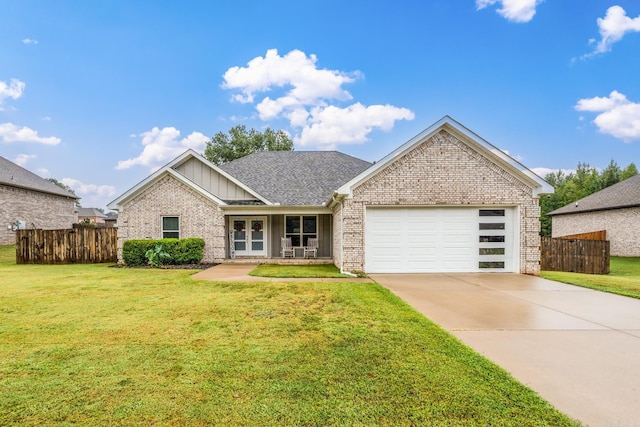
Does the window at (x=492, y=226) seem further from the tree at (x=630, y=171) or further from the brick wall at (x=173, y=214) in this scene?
the tree at (x=630, y=171)

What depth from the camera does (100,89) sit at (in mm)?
19297

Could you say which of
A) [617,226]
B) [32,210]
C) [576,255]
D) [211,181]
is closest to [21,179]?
[32,210]

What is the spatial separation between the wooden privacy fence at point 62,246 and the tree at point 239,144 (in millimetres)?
20512

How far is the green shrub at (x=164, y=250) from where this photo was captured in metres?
13.0

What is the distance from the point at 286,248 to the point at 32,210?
2217 centimetres

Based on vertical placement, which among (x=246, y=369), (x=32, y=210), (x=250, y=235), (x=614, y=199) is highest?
(x=614, y=199)

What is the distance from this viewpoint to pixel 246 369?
3342mm

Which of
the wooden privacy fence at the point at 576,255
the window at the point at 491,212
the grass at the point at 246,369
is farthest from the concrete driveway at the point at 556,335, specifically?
the wooden privacy fence at the point at 576,255

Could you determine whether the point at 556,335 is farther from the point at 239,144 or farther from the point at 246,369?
the point at 239,144

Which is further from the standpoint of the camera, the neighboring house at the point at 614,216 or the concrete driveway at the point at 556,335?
the neighboring house at the point at 614,216

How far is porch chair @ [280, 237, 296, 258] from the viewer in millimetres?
15031

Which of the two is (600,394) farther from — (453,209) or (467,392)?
(453,209)

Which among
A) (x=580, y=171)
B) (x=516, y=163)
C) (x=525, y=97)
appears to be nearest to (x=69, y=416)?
(x=516, y=163)

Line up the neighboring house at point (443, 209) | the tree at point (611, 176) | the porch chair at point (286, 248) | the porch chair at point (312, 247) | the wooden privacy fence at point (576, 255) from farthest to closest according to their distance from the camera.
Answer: the tree at point (611, 176), the porch chair at point (286, 248), the porch chair at point (312, 247), the wooden privacy fence at point (576, 255), the neighboring house at point (443, 209)
